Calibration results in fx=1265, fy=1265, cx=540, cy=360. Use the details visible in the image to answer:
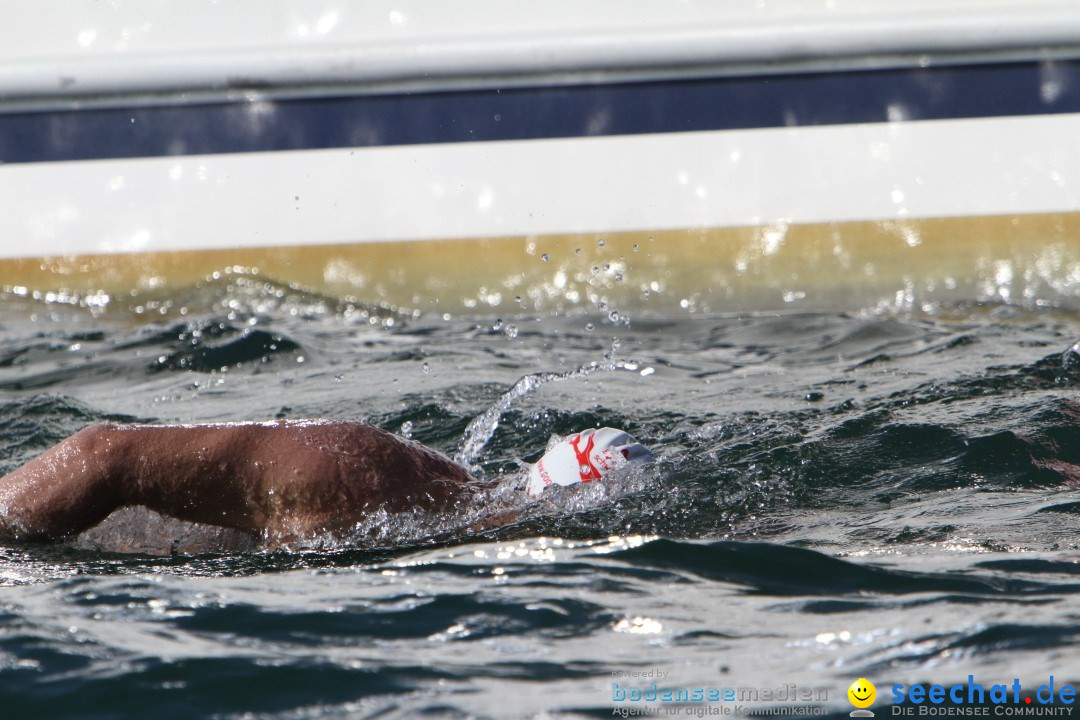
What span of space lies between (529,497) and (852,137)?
275 centimetres

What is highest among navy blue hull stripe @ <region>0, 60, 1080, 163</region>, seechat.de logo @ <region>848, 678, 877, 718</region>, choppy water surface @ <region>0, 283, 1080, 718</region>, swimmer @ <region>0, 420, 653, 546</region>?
navy blue hull stripe @ <region>0, 60, 1080, 163</region>

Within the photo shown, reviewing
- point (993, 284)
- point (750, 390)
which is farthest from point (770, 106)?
point (750, 390)

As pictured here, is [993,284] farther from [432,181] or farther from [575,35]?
[432,181]

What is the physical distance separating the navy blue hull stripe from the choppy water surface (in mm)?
927

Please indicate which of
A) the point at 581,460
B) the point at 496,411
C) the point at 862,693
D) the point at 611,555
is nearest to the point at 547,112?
the point at 496,411

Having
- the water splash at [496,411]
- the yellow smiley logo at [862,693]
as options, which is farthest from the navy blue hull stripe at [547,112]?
the yellow smiley logo at [862,693]

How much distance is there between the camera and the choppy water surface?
5.46 ft

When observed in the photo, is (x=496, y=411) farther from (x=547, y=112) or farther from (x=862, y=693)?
(x=862, y=693)

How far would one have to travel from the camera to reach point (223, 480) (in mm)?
2336

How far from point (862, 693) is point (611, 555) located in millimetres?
635

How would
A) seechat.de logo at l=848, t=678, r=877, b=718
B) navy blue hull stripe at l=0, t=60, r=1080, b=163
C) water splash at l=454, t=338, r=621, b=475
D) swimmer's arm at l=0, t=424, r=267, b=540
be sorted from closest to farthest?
1. seechat.de logo at l=848, t=678, r=877, b=718
2. swimmer's arm at l=0, t=424, r=267, b=540
3. water splash at l=454, t=338, r=621, b=475
4. navy blue hull stripe at l=0, t=60, r=1080, b=163

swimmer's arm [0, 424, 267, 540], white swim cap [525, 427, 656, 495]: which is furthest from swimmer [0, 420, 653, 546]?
white swim cap [525, 427, 656, 495]

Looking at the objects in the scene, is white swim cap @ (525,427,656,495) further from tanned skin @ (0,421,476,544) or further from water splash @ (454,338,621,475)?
water splash @ (454,338,621,475)

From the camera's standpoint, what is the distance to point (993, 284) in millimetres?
4855
